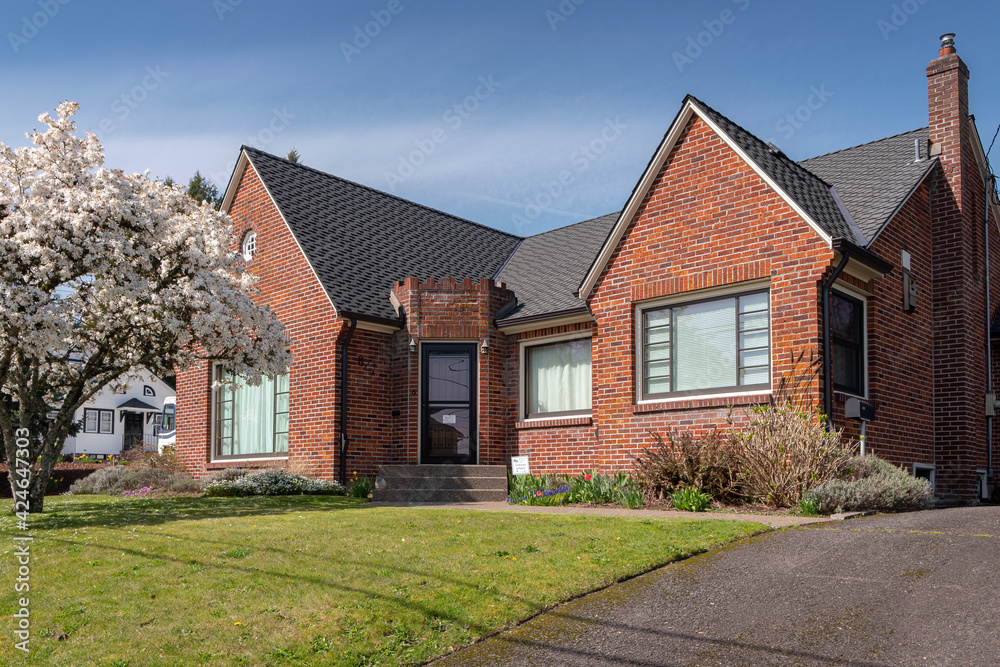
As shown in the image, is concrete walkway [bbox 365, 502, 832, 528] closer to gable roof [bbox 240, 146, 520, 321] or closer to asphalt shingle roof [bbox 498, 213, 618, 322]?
asphalt shingle roof [bbox 498, 213, 618, 322]

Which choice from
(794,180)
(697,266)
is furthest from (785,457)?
(794,180)

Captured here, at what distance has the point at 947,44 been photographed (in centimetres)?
1528

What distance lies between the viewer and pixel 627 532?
8672 millimetres

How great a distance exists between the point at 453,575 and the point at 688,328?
777 centimetres

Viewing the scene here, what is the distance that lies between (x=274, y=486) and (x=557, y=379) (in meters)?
5.50

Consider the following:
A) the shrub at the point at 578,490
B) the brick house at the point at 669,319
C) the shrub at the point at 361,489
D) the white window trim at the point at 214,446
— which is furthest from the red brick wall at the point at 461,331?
the white window trim at the point at 214,446

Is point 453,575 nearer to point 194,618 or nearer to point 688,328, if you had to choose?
point 194,618

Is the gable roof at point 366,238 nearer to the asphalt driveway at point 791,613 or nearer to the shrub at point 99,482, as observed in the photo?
the shrub at point 99,482

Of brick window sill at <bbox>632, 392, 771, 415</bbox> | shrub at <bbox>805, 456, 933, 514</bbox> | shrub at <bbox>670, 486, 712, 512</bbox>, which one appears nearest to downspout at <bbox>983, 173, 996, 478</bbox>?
shrub at <bbox>805, 456, 933, 514</bbox>

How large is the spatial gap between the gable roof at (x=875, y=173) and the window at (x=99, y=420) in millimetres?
41626

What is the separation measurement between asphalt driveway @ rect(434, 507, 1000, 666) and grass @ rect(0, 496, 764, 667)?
15.5 inches

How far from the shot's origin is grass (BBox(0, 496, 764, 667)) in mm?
5691

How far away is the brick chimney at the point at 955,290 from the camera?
1454 centimetres

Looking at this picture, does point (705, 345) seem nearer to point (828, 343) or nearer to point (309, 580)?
point (828, 343)
